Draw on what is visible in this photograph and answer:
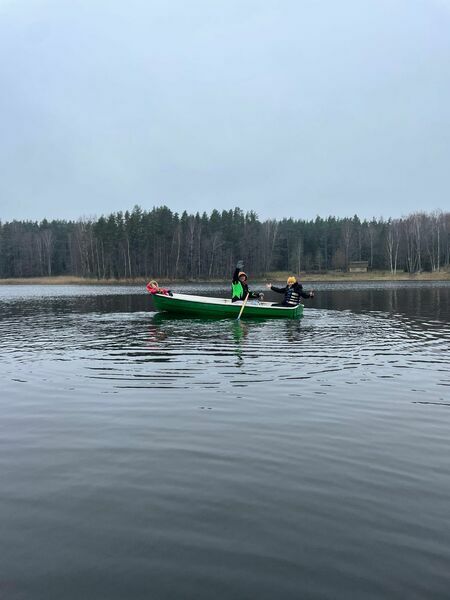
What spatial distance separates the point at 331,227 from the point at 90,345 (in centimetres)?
11128

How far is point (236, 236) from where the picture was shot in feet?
335

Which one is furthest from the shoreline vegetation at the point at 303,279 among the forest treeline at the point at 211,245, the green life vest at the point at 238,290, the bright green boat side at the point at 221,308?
the green life vest at the point at 238,290

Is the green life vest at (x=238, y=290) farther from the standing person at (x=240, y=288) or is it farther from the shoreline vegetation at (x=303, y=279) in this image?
the shoreline vegetation at (x=303, y=279)

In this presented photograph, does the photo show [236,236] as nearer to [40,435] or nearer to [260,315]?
[260,315]

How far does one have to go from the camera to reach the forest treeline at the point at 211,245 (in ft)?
308

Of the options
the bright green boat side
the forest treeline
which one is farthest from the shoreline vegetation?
the bright green boat side

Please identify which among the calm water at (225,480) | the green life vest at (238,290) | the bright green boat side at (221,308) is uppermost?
the green life vest at (238,290)

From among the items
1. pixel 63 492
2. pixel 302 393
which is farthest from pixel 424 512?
pixel 302 393

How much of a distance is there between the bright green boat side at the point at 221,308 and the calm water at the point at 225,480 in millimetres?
10559

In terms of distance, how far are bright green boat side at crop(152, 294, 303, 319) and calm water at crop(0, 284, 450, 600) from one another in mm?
10559

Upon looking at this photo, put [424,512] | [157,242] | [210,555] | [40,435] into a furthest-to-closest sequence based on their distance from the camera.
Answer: [157,242] → [40,435] → [424,512] → [210,555]

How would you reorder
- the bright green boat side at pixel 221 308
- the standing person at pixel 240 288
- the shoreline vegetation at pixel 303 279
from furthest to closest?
the shoreline vegetation at pixel 303 279 < the standing person at pixel 240 288 < the bright green boat side at pixel 221 308

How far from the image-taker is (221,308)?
2358cm

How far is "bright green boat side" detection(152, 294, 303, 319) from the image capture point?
76.6 ft
